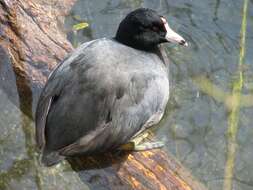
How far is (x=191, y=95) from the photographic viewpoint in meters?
5.73

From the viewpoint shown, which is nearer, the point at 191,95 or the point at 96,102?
the point at 96,102

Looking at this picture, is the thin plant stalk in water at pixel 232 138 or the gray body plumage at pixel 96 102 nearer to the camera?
the gray body plumage at pixel 96 102

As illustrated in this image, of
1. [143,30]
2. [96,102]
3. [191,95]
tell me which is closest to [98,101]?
A: [96,102]

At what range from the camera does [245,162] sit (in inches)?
Result: 205

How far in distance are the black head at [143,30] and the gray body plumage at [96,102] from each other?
0.94ft

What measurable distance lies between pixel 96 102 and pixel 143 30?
0.91 metres

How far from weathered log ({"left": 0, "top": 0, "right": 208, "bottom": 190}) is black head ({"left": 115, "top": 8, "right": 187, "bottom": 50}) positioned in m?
0.50

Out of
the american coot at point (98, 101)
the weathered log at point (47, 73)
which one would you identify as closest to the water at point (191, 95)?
the weathered log at point (47, 73)

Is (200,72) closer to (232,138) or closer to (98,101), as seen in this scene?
(232,138)

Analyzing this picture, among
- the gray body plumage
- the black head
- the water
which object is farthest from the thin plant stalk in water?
the gray body plumage

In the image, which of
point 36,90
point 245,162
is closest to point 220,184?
point 245,162

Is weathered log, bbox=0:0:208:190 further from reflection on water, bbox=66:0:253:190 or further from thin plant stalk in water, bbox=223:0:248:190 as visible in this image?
reflection on water, bbox=66:0:253:190

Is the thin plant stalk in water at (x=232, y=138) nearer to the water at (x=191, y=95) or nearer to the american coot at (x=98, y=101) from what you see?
the water at (x=191, y=95)

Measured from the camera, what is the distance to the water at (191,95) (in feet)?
15.3
